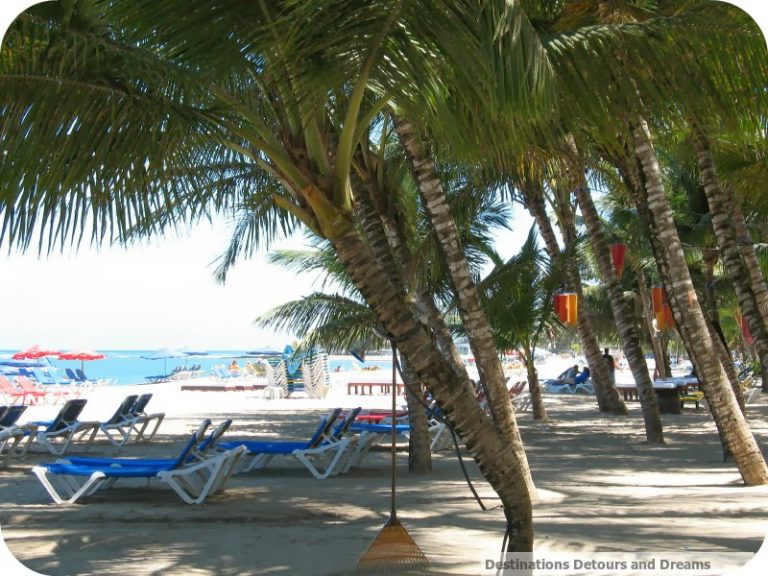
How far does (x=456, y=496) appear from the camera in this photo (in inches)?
303

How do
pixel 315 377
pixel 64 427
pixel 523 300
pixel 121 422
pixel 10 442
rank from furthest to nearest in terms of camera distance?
1. pixel 315 377
2. pixel 523 300
3. pixel 121 422
4. pixel 64 427
5. pixel 10 442

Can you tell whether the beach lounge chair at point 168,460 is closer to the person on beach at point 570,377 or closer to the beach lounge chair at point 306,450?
the beach lounge chair at point 306,450

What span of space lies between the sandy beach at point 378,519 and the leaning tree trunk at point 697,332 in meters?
0.33

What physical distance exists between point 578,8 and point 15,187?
472 cm

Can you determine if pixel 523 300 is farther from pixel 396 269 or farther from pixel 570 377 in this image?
pixel 570 377

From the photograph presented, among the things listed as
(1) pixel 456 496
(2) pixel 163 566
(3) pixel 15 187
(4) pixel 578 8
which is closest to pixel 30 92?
(3) pixel 15 187

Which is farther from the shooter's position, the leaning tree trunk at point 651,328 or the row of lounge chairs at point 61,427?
the leaning tree trunk at point 651,328

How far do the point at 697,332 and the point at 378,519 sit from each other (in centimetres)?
354

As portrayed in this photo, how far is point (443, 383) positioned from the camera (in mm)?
4371

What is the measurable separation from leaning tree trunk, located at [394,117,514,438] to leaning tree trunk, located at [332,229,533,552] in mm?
2578

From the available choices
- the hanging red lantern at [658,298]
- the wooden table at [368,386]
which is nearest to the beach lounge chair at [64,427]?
the hanging red lantern at [658,298]

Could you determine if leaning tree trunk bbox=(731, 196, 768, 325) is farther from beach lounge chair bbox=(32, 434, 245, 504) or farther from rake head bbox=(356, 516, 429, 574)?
rake head bbox=(356, 516, 429, 574)

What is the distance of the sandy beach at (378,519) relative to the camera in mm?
5008

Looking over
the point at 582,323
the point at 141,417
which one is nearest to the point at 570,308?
the point at 582,323
